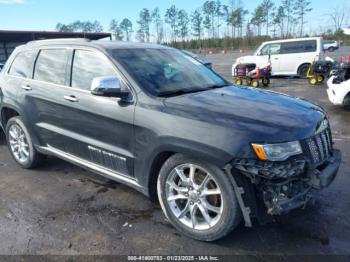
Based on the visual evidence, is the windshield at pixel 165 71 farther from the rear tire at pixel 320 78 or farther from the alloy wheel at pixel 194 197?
the rear tire at pixel 320 78

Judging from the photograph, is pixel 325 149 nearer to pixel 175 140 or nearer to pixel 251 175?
pixel 251 175

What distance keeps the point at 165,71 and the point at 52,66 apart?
1559mm

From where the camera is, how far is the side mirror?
3240 mm

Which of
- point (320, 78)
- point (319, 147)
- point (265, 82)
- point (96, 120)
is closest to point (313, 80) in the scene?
point (320, 78)

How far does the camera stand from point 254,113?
116 inches

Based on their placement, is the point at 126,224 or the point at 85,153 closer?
the point at 126,224

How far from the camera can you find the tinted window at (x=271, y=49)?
16000 millimetres

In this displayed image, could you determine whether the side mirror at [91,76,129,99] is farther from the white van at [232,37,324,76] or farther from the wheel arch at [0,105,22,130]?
the white van at [232,37,324,76]

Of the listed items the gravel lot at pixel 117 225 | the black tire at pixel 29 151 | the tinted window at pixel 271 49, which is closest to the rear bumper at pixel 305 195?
the gravel lot at pixel 117 225

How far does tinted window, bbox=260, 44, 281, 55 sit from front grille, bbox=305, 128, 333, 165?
13667 mm

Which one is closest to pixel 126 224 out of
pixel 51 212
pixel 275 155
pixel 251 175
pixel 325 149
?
pixel 51 212

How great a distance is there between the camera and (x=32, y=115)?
14.8ft

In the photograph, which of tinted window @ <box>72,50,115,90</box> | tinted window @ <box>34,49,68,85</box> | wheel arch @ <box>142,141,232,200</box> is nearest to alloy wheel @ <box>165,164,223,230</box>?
wheel arch @ <box>142,141,232,200</box>

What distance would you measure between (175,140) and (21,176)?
2914 millimetres
